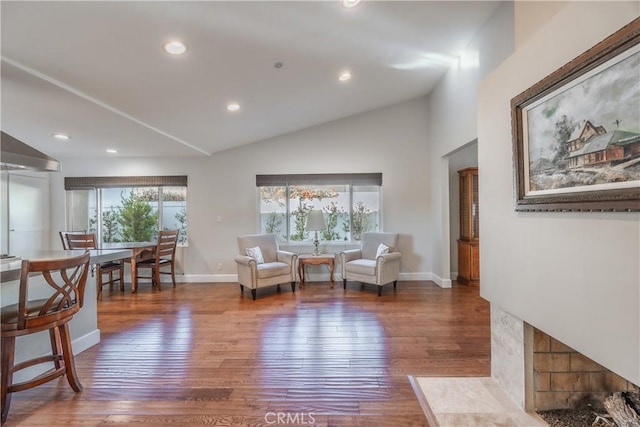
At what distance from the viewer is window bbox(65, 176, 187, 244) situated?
18.4ft

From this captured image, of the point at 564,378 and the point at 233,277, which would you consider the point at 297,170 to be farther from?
the point at 564,378

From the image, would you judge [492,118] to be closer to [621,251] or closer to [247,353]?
[621,251]

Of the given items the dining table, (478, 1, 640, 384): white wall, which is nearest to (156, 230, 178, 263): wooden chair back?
the dining table

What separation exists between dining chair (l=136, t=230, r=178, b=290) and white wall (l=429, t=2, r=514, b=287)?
4.49 meters

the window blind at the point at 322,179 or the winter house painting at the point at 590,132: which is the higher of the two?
the window blind at the point at 322,179

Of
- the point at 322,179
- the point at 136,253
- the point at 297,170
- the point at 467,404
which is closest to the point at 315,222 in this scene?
the point at 322,179

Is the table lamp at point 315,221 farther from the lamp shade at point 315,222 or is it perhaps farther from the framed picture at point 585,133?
the framed picture at point 585,133

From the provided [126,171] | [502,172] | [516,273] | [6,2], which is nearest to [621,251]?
[516,273]

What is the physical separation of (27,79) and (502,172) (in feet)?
12.2

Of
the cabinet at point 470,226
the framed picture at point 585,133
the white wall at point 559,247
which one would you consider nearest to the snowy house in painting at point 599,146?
the framed picture at point 585,133

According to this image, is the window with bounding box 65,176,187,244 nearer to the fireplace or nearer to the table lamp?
the table lamp

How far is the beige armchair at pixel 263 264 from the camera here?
4.44 metres

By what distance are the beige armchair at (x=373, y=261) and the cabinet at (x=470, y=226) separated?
1177 mm

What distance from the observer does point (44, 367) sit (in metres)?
2.40
